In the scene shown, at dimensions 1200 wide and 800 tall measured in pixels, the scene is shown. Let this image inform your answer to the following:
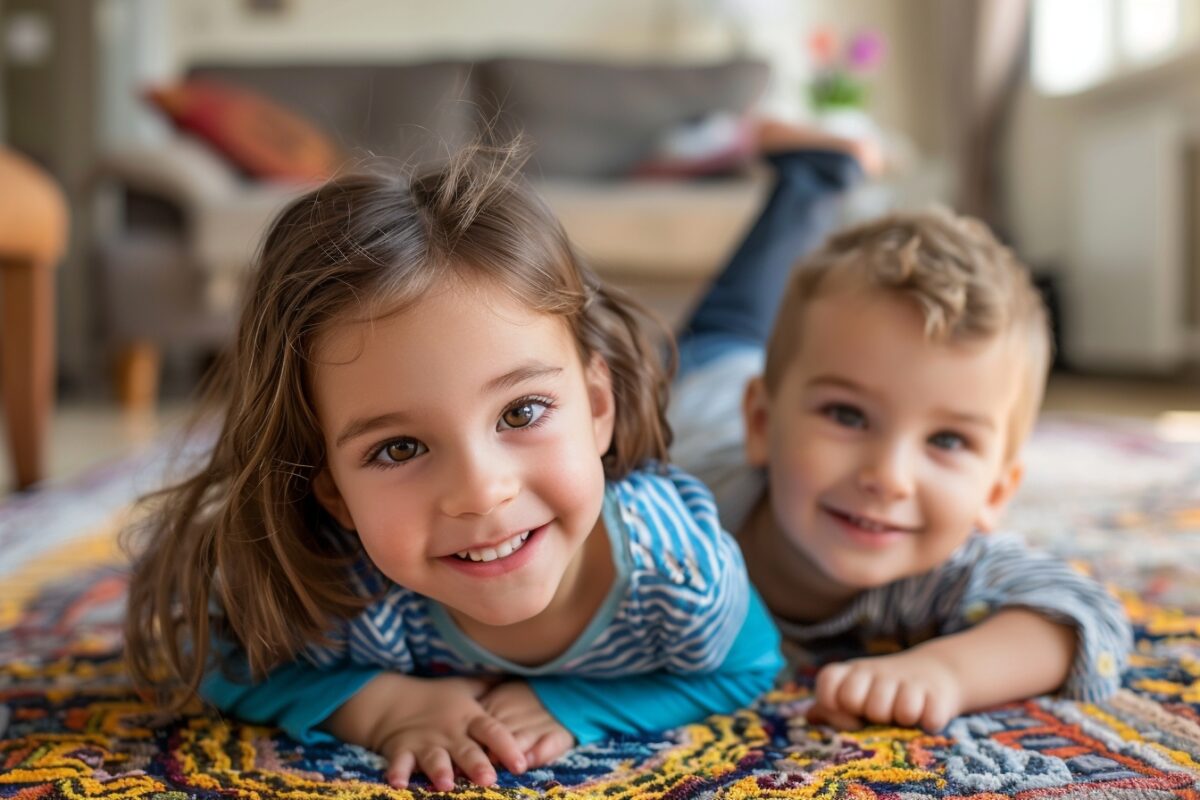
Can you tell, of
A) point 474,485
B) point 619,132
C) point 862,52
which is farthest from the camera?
point 862,52

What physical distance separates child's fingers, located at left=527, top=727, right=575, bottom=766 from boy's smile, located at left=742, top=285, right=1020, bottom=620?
0.25 m

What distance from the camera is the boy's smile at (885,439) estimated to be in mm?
805

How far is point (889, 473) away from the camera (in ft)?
2.60

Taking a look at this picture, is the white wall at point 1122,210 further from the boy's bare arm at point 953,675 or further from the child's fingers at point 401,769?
the child's fingers at point 401,769

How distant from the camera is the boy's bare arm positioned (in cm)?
73

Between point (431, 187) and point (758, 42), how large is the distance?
4369 millimetres

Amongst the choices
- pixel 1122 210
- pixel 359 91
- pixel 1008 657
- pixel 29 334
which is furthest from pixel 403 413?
pixel 359 91

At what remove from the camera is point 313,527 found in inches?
29.1

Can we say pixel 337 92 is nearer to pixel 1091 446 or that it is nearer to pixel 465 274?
pixel 1091 446

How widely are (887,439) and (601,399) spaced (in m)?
0.22

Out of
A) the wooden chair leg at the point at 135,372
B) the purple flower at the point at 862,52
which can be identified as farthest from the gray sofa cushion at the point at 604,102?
the wooden chair leg at the point at 135,372

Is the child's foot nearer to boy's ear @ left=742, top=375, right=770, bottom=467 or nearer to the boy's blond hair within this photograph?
the boy's blond hair

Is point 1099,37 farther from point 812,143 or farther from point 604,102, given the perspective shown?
point 812,143

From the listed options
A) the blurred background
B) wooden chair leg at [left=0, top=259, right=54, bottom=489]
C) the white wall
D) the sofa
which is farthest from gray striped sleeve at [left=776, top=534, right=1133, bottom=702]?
the white wall
